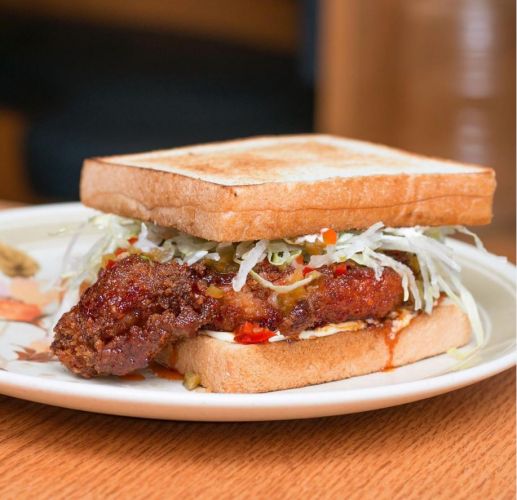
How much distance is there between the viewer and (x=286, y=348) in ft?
6.13

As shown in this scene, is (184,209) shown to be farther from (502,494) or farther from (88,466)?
(502,494)

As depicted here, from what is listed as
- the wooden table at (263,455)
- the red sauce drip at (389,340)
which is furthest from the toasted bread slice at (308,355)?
the wooden table at (263,455)

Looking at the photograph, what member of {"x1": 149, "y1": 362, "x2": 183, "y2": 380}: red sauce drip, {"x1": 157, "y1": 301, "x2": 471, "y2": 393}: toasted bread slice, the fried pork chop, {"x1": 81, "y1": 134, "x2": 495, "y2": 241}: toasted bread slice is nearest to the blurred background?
{"x1": 81, "y1": 134, "x2": 495, "y2": 241}: toasted bread slice

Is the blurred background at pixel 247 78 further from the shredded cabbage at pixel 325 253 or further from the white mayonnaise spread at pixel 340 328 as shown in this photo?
the white mayonnaise spread at pixel 340 328

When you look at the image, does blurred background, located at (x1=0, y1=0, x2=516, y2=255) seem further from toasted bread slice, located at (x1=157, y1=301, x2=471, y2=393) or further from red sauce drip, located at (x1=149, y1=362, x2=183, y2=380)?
red sauce drip, located at (x1=149, y1=362, x2=183, y2=380)

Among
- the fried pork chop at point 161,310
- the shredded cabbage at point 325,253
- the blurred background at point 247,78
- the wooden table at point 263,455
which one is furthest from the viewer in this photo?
the blurred background at point 247,78

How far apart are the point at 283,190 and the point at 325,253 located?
0.17m

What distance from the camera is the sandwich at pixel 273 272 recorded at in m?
1.82

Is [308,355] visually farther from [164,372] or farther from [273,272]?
Result: [164,372]

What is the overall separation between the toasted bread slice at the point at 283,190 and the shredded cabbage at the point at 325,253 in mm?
35

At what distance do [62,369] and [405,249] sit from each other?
2.50ft

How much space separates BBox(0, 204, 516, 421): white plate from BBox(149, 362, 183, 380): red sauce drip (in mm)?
25

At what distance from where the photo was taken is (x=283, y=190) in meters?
1.88

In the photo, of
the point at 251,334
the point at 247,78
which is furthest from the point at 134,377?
the point at 247,78
